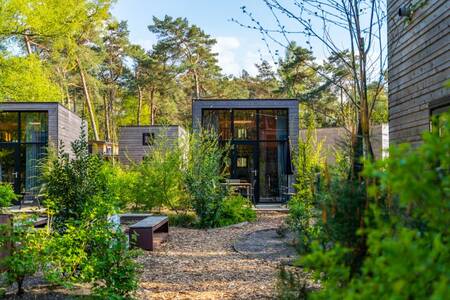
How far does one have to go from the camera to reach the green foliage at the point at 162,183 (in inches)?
433

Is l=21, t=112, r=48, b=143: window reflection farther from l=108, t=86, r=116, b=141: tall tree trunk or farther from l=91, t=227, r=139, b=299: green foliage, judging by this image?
l=108, t=86, r=116, b=141: tall tree trunk

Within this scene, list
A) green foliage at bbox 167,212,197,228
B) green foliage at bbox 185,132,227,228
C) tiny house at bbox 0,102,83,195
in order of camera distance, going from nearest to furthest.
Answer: green foliage at bbox 185,132,227,228 → green foliage at bbox 167,212,197,228 → tiny house at bbox 0,102,83,195

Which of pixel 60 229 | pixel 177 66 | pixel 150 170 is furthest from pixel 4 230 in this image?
pixel 177 66

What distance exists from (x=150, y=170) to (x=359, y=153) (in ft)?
27.6

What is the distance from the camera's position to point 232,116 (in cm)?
1538

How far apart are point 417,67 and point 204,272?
4139 millimetres

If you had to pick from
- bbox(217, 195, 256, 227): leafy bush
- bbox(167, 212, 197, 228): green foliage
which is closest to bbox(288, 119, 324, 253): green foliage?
bbox(217, 195, 256, 227): leafy bush

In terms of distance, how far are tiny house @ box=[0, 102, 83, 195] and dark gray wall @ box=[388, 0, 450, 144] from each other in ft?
39.7

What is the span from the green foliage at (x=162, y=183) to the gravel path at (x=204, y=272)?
2958 mm

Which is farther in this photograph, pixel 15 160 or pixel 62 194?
pixel 15 160

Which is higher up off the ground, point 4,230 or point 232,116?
point 232,116

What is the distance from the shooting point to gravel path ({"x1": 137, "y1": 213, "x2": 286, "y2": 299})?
14.7ft

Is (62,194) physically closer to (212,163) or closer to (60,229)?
(60,229)

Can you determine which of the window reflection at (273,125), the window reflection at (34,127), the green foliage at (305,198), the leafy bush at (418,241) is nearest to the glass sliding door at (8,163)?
the window reflection at (34,127)
